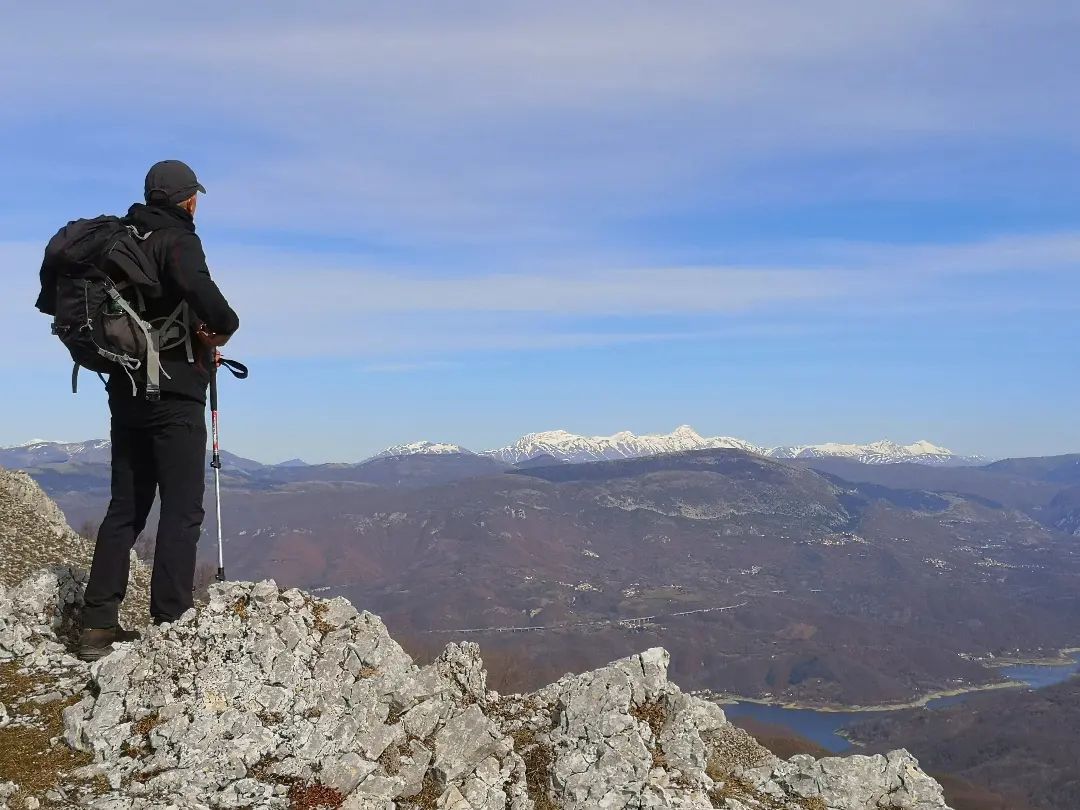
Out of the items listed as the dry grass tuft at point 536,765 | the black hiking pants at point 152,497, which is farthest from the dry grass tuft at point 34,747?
the dry grass tuft at point 536,765

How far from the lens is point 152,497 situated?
11977mm

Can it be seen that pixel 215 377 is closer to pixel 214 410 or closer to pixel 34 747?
pixel 214 410

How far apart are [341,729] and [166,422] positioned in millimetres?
4630

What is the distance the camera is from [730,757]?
1350 cm

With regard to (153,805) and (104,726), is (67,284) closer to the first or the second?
(104,726)

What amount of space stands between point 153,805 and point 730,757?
28.3ft

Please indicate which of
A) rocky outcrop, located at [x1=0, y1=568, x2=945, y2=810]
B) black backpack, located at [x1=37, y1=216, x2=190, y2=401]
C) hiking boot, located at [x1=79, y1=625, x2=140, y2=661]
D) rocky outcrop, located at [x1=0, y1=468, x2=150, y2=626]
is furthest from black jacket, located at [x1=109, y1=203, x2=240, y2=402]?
rocky outcrop, located at [x1=0, y1=468, x2=150, y2=626]

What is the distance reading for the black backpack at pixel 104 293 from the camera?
10.5 meters

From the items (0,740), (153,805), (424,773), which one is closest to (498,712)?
(424,773)

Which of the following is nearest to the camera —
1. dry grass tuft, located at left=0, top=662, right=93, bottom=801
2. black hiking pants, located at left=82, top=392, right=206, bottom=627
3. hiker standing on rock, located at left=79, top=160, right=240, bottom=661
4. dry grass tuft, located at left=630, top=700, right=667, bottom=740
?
dry grass tuft, located at left=0, top=662, right=93, bottom=801

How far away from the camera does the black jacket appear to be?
1080cm

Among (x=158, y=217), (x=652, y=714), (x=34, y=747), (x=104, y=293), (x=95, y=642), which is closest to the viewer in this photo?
(x=34, y=747)

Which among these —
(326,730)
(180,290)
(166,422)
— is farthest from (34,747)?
(180,290)

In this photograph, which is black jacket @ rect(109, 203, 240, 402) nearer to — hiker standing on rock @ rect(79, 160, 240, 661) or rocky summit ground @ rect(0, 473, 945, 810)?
hiker standing on rock @ rect(79, 160, 240, 661)
